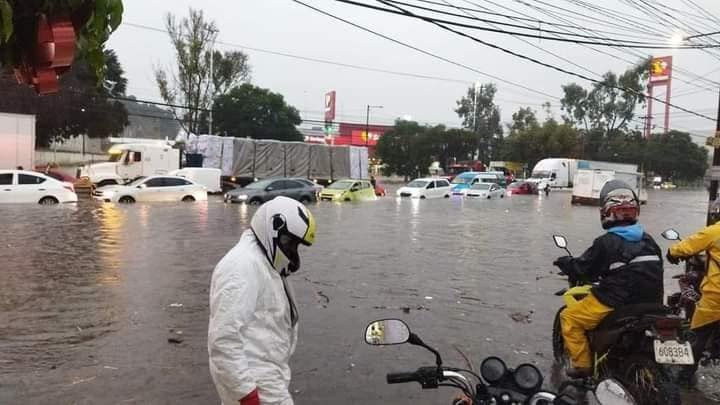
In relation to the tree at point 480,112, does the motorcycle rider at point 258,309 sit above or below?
below

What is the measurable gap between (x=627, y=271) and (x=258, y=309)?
2.67m

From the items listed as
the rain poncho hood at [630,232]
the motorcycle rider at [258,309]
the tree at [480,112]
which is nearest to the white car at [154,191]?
the rain poncho hood at [630,232]

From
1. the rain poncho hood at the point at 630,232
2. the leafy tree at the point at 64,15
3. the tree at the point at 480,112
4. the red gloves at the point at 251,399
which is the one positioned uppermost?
the tree at the point at 480,112

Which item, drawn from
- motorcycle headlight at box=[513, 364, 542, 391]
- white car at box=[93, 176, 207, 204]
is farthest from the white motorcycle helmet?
white car at box=[93, 176, 207, 204]

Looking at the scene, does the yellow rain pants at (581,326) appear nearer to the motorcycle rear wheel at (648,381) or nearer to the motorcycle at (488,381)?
the motorcycle rear wheel at (648,381)

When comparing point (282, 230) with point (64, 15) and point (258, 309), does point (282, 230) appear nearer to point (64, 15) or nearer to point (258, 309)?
point (258, 309)

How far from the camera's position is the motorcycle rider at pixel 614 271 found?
13.6ft

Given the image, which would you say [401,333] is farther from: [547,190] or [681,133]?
[681,133]

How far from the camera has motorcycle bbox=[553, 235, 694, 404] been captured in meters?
3.82

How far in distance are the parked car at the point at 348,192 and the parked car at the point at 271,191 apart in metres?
1.56

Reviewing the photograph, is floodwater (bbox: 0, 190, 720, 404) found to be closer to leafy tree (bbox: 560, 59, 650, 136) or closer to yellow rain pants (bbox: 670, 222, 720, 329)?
yellow rain pants (bbox: 670, 222, 720, 329)

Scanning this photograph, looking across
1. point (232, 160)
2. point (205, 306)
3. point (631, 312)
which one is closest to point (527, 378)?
point (631, 312)

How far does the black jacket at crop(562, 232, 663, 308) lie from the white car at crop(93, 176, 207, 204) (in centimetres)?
2284

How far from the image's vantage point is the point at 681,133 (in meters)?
92.0
